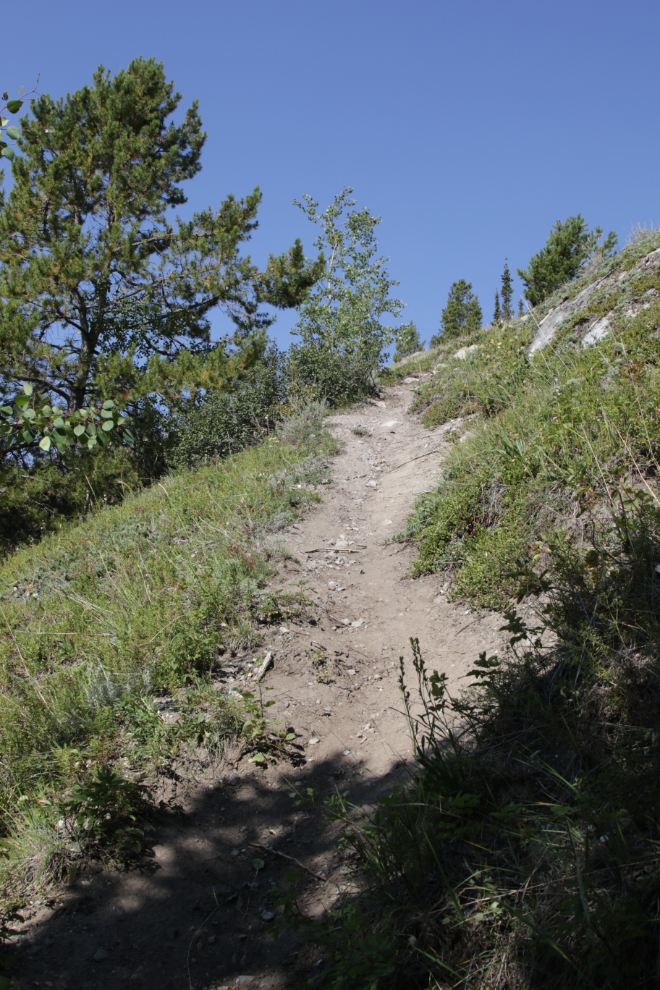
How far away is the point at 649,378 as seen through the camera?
4863 millimetres

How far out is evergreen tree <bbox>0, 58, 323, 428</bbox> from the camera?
1216 centimetres

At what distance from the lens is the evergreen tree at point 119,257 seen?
39.9 ft

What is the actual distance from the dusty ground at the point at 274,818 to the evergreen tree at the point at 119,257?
851 cm

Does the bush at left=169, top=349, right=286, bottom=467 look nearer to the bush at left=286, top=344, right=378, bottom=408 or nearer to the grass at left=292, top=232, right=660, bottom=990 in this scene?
the bush at left=286, top=344, right=378, bottom=408

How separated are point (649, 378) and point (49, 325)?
1230 cm

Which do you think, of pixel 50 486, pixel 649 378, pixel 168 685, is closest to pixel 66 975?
pixel 168 685

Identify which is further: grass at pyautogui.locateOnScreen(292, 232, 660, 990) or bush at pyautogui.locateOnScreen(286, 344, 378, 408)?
bush at pyautogui.locateOnScreen(286, 344, 378, 408)

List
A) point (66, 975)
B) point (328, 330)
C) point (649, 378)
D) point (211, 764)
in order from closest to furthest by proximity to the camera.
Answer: point (66, 975) < point (211, 764) < point (649, 378) < point (328, 330)

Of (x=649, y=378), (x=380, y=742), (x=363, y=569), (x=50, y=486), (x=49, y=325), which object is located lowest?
(x=380, y=742)

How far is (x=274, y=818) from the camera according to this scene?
11.2 ft

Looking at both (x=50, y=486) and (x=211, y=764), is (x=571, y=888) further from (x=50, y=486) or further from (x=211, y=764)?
(x=50, y=486)

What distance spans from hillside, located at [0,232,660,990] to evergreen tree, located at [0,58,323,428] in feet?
21.6

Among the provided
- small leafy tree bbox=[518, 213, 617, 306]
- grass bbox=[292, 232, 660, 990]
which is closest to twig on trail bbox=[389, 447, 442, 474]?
grass bbox=[292, 232, 660, 990]

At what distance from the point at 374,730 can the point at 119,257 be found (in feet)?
42.7
